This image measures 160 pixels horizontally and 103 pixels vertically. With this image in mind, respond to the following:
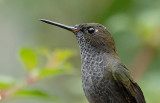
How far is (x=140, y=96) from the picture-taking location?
13.9 ft

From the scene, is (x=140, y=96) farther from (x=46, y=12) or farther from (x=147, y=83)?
(x=46, y=12)

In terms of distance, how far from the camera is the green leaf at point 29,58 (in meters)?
4.09

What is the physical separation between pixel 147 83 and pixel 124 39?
171 centimetres

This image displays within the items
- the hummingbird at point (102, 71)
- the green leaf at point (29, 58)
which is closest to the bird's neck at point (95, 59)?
the hummingbird at point (102, 71)

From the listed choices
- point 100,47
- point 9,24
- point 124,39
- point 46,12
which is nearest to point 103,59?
point 100,47

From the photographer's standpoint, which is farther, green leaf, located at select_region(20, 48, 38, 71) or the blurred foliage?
green leaf, located at select_region(20, 48, 38, 71)

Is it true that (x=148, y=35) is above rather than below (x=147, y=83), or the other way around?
above

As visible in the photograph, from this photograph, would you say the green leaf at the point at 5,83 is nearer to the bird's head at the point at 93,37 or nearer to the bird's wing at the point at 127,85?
the bird's head at the point at 93,37

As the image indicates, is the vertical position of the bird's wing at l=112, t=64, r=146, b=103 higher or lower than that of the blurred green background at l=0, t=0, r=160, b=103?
lower

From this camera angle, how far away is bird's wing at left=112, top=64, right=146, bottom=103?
3.99 meters

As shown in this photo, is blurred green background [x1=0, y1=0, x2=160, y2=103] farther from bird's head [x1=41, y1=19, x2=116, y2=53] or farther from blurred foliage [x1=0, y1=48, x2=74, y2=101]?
bird's head [x1=41, y1=19, x2=116, y2=53]

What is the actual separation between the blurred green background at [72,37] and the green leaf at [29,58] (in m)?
0.29

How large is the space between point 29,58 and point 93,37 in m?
0.68

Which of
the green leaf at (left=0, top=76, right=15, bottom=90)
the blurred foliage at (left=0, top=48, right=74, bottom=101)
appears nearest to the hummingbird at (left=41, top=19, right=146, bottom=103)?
the blurred foliage at (left=0, top=48, right=74, bottom=101)
